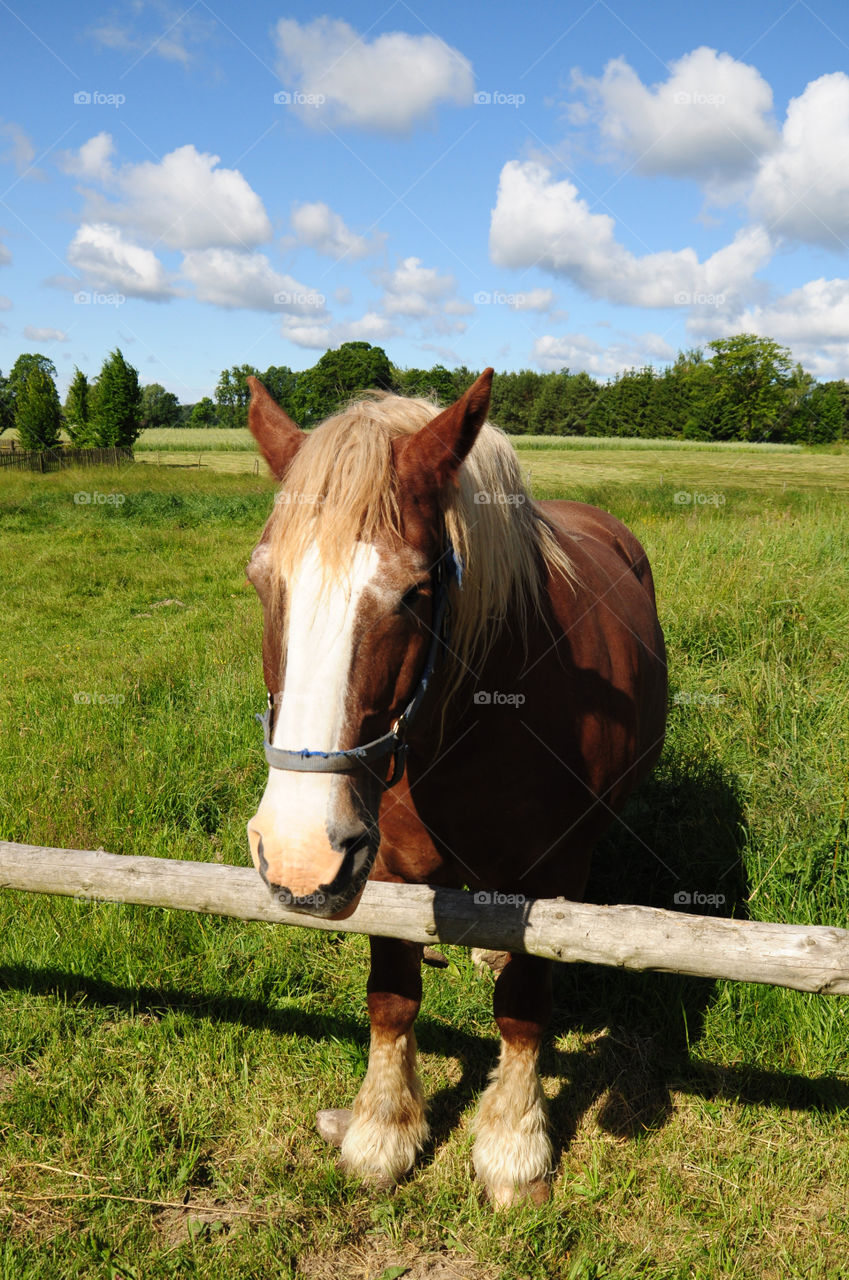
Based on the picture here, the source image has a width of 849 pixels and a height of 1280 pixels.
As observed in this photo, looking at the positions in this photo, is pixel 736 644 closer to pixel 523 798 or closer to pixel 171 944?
pixel 523 798

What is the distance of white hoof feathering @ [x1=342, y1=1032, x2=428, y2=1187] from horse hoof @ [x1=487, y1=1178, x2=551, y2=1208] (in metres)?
0.31

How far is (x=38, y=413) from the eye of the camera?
37500mm

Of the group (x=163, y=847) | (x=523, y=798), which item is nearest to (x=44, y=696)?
(x=163, y=847)

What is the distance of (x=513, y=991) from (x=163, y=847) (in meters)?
2.18

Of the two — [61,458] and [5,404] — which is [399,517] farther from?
[5,404]

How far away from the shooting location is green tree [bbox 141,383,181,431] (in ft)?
275

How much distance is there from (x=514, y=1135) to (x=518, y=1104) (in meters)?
0.09

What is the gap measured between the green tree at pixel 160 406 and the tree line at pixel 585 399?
0.58 ft

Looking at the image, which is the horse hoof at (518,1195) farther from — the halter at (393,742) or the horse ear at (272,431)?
the horse ear at (272,431)

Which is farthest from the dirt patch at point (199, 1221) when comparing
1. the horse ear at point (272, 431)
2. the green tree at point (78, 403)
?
the green tree at point (78, 403)

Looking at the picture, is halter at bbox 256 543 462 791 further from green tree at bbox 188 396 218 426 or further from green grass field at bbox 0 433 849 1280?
green tree at bbox 188 396 218 426

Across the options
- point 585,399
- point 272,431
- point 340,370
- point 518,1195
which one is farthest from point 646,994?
point 585,399

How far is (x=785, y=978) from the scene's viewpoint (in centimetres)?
192

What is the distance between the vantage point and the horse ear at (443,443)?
64.4 inches
